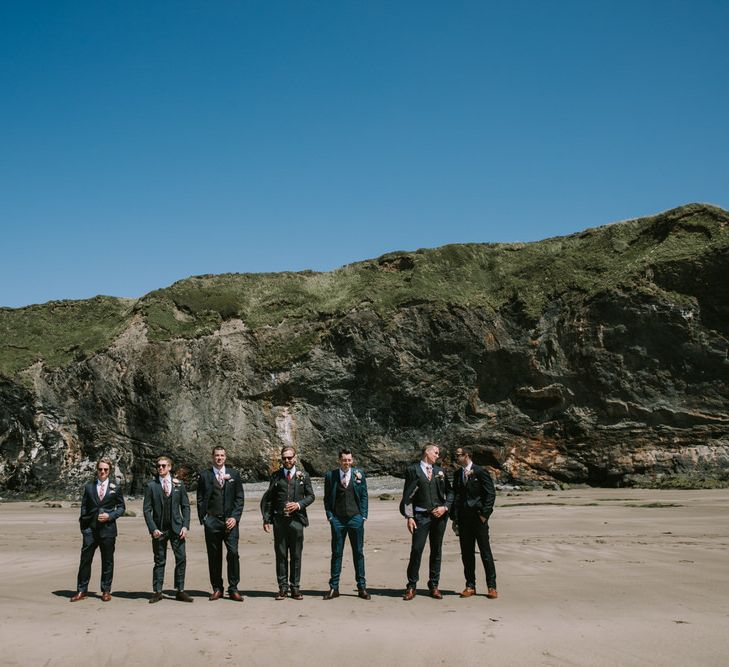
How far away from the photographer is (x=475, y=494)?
337 inches

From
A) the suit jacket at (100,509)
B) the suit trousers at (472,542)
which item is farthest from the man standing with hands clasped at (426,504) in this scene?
the suit jacket at (100,509)

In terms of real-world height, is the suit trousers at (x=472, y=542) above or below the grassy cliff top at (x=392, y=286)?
below

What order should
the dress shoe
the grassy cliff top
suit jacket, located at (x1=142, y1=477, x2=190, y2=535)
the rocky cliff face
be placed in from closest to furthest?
the dress shoe < suit jacket, located at (x1=142, y1=477, x2=190, y2=535) < the rocky cliff face < the grassy cliff top

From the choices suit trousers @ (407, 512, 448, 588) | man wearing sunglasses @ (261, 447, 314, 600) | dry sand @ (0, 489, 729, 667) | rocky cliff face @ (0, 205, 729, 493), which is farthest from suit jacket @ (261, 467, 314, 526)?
rocky cliff face @ (0, 205, 729, 493)

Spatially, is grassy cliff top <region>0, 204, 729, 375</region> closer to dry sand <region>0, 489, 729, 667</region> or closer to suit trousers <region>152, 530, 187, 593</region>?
dry sand <region>0, 489, 729, 667</region>

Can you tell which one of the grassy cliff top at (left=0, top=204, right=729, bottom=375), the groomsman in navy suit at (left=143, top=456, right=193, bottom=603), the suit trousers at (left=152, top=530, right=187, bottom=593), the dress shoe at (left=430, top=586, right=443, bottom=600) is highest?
the grassy cliff top at (left=0, top=204, right=729, bottom=375)

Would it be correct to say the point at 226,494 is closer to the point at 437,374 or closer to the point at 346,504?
the point at 346,504

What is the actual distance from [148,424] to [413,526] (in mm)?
27765

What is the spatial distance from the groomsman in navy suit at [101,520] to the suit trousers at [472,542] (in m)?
4.31

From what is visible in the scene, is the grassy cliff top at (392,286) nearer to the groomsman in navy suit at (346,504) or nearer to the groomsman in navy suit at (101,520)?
the groomsman in navy suit at (346,504)

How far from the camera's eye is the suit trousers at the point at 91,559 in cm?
832

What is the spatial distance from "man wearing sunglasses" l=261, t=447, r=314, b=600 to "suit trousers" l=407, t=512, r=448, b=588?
1.38 metres

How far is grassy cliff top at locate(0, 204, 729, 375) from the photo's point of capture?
109 ft

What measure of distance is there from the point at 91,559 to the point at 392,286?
1181 inches
